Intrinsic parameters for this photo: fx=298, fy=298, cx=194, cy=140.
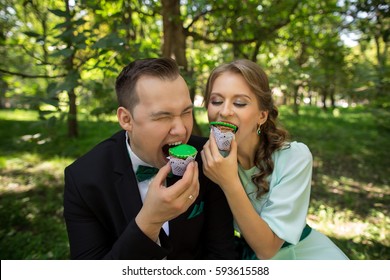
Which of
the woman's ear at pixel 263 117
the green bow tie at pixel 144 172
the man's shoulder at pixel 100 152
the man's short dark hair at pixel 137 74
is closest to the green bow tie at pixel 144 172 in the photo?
the green bow tie at pixel 144 172

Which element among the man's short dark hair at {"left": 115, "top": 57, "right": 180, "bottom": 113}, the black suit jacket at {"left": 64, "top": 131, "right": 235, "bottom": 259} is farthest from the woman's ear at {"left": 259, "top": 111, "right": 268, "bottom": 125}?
the man's short dark hair at {"left": 115, "top": 57, "right": 180, "bottom": 113}

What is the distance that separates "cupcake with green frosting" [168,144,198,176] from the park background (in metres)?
1.21

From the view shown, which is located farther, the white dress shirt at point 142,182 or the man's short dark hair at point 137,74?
the white dress shirt at point 142,182

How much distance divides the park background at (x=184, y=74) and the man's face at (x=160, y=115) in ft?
2.69

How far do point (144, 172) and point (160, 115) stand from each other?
0.41 metres

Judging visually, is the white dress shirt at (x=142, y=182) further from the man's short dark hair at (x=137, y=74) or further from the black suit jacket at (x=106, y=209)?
the man's short dark hair at (x=137, y=74)

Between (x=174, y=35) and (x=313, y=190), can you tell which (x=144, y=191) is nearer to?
(x=174, y=35)

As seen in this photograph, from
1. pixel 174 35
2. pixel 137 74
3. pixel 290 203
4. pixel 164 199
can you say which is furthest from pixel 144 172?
pixel 174 35

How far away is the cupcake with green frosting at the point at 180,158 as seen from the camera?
5.30 ft

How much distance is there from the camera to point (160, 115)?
176cm

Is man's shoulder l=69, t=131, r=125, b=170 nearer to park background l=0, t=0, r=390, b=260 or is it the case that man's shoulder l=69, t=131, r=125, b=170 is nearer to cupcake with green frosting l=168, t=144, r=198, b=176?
cupcake with green frosting l=168, t=144, r=198, b=176

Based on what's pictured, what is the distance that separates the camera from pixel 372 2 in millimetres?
3717

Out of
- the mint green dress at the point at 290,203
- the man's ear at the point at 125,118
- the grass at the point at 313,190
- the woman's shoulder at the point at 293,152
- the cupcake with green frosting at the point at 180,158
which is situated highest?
the man's ear at the point at 125,118

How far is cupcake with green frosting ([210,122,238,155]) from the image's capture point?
183 centimetres
